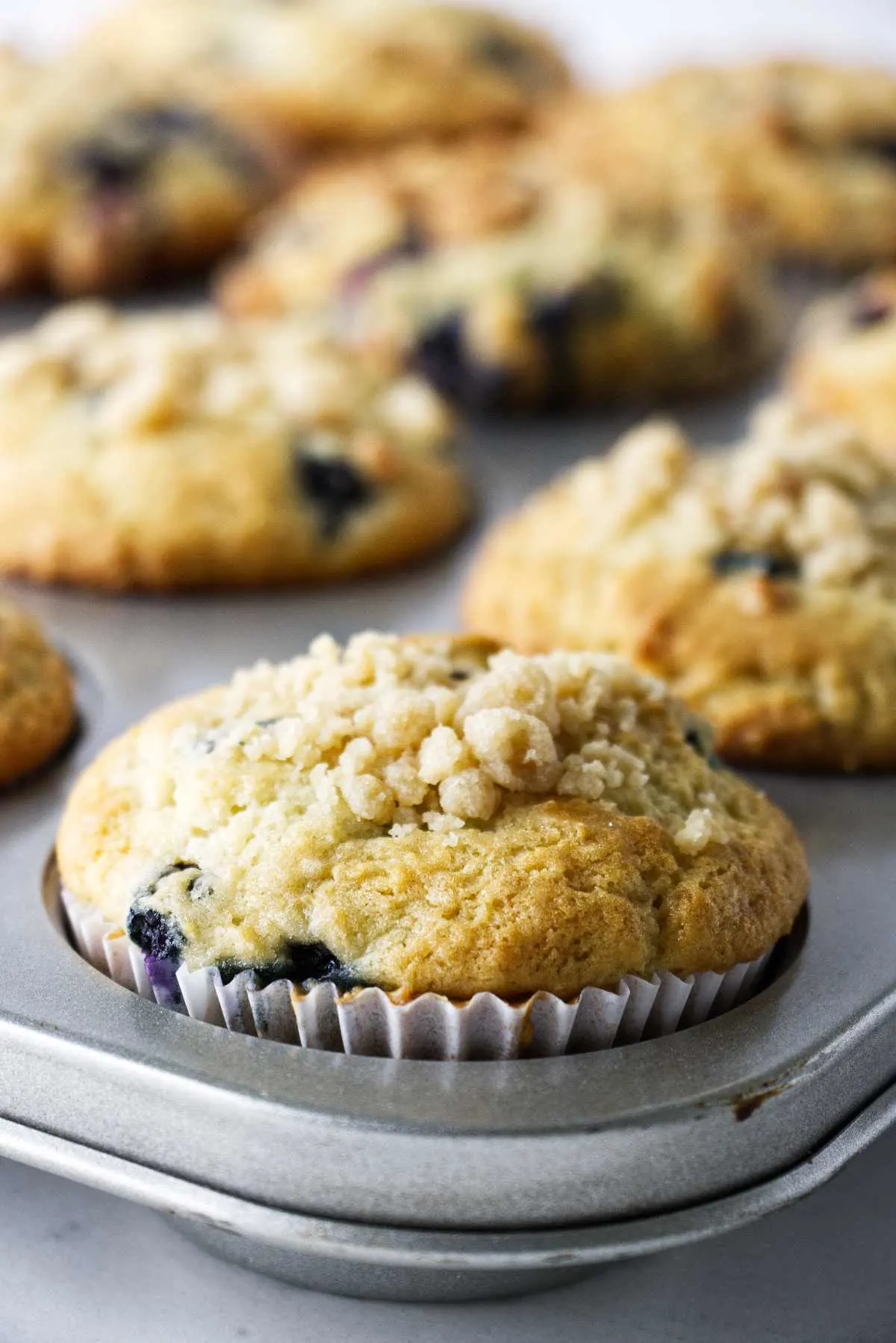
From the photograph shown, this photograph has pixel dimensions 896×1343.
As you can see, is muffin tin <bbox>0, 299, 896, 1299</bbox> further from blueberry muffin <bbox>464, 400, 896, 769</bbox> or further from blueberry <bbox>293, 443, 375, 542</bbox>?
blueberry <bbox>293, 443, 375, 542</bbox>

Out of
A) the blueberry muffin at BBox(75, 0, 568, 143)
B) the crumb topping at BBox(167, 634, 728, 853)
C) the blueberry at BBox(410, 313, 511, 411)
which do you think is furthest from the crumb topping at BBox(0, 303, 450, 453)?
the blueberry muffin at BBox(75, 0, 568, 143)

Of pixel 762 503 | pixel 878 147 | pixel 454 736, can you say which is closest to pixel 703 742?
pixel 454 736

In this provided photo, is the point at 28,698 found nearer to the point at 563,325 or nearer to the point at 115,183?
the point at 563,325

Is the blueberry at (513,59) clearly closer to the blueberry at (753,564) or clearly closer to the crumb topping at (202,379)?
the crumb topping at (202,379)

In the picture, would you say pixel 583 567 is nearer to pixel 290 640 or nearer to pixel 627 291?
pixel 290 640

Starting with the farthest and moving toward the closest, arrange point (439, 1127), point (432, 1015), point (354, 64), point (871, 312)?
point (354, 64) → point (871, 312) → point (432, 1015) → point (439, 1127)

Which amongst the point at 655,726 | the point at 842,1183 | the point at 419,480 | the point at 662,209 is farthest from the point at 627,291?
the point at 842,1183

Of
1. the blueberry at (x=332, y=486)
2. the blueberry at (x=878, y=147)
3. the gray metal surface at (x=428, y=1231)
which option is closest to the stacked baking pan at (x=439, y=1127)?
the gray metal surface at (x=428, y=1231)
